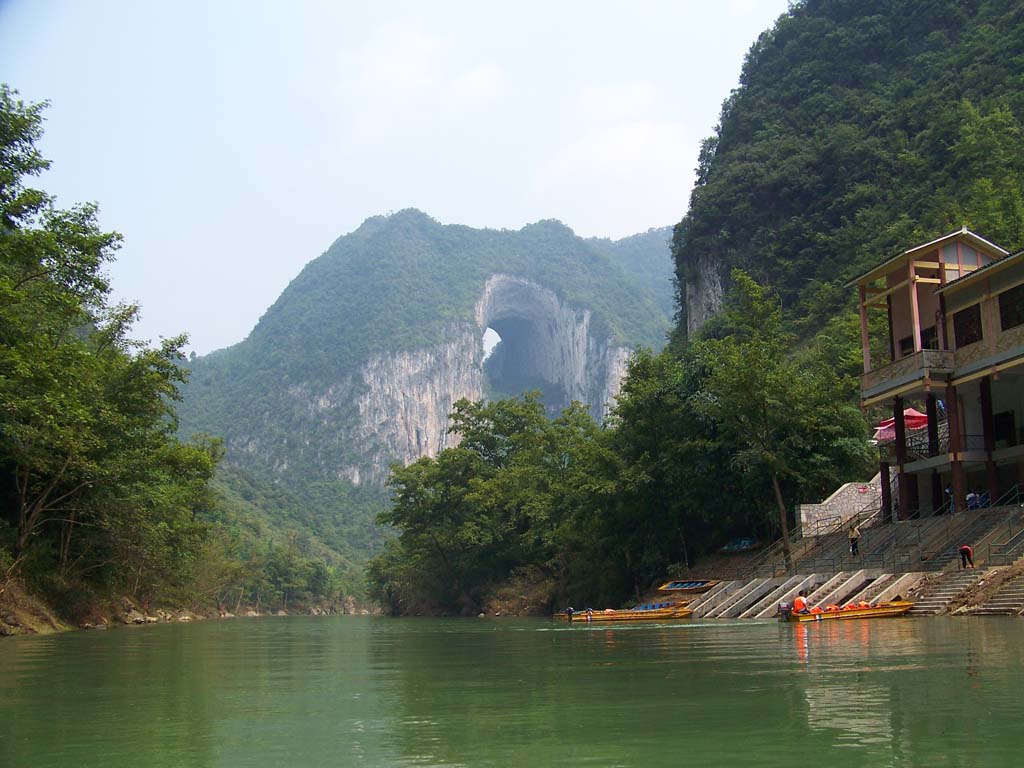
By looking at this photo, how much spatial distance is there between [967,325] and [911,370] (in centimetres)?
223

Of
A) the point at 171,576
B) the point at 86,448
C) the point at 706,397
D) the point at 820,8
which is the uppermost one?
the point at 820,8

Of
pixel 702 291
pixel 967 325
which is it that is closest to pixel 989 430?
pixel 967 325

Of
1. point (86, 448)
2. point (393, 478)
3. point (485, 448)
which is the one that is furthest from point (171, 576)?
point (86, 448)

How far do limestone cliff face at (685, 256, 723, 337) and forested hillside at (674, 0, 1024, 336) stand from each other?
0.94 ft

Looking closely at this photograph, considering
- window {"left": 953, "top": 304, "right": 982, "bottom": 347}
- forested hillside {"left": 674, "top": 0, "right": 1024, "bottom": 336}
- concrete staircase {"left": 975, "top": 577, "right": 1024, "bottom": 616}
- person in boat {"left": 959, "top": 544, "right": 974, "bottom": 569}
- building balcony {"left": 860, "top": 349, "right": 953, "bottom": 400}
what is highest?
forested hillside {"left": 674, "top": 0, "right": 1024, "bottom": 336}

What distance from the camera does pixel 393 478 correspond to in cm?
6372

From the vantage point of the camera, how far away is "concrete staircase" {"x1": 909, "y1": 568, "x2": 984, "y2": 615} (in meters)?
21.4

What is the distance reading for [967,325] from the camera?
29.7m

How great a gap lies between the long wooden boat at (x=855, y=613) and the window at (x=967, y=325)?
35.7 ft

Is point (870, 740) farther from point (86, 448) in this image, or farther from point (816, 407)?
point (816, 407)

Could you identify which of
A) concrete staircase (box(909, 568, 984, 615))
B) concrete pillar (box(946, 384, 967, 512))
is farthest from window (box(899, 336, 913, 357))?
concrete staircase (box(909, 568, 984, 615))

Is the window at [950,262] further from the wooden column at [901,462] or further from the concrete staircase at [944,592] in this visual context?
the concrete staircase at [944,592]

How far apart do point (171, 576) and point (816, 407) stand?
3384 centimetres

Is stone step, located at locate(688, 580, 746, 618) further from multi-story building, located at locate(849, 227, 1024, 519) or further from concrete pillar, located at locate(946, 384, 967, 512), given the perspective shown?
concrete pillar, located at locate(946, 384, 967, 512)
